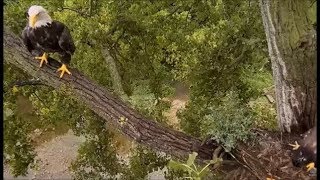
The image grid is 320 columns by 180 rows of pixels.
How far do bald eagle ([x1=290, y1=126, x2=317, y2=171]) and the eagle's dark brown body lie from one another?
2204 millimetres

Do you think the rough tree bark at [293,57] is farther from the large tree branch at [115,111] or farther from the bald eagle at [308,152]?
the large tree branch at [115,111]

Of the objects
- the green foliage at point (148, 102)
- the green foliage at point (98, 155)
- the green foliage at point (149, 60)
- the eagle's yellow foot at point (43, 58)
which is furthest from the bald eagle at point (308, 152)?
the green foliage at point (98, 155)

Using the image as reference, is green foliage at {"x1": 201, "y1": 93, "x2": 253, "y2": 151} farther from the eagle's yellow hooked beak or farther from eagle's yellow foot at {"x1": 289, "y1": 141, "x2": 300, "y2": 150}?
the eagle's yellow hooked beak

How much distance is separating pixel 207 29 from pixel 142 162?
6.81 ft

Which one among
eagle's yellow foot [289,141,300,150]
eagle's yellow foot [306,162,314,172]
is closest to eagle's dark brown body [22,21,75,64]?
eagle's yellow foot [289,141,300,150]

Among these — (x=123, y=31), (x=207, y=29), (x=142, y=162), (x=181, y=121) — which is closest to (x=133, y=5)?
(x=123, y=31)

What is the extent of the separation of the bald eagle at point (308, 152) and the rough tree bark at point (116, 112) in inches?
28.0

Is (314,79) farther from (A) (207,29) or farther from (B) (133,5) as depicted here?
(B) (133,5)

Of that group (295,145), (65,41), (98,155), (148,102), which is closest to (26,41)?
(65,41)

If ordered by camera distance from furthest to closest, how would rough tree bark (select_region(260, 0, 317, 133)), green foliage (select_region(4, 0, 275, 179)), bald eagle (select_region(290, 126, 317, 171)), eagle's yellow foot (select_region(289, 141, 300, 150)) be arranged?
green foliage (select_region(4, 0, 275, 179)) < eagle's yellow foot (select_region(289, 141, 300, 150)) < rough tree bark (select_region(260, 0, 317, 133)) < bald eagle (select_region(290, 126, 317, 171))

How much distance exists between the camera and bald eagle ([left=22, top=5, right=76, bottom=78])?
4.42 metres

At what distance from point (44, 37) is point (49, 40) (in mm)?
63

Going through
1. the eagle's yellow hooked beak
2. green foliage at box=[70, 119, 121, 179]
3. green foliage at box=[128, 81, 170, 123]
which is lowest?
green foliage at box=[70, 119, 121, 179]

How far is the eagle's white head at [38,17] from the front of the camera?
438 centimetres
